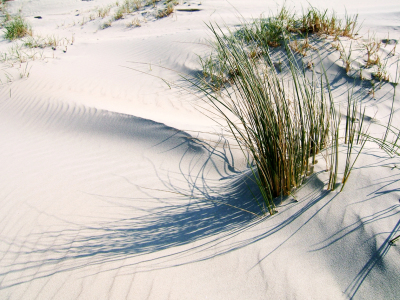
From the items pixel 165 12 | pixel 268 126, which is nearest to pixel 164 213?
pixel 268 126

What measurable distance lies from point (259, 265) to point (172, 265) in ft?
1.88

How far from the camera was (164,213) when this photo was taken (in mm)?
2381

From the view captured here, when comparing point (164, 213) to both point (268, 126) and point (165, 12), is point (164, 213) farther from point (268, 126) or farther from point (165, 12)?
point (165, 12)

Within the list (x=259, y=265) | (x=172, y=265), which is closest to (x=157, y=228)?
(x=172, y=265)

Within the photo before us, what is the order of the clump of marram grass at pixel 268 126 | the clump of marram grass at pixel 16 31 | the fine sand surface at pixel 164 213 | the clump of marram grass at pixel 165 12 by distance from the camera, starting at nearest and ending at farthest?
the fine sand surface at pixel 164 213, the clump of marram grass at pixel 268 126, the clump of marram grass at pixel 16 31, the clump of marram grass at pixel 165 12

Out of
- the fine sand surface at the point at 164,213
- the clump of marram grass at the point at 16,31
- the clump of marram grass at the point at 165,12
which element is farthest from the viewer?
the clump of marram grass at the point at 165,12

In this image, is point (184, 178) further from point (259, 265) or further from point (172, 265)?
point (259, 265)

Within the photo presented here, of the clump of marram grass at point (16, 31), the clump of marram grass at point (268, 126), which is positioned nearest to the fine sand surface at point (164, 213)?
the clump of marram grass at point (268, 126)

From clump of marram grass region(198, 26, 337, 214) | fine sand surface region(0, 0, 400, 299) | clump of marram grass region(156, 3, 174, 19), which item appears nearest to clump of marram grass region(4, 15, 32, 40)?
clump of marram grass region(156, 3, 174, 19)

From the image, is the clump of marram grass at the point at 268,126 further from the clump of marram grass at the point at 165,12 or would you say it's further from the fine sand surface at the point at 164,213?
the clump of marram grass at the point at 165,12

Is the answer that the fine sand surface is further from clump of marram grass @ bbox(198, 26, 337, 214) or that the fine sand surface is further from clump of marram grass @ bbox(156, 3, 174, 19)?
clump of marram grass @ bbox(156, 3, 174, 19)

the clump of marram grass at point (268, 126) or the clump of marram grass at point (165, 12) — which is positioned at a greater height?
the clump of marram grass at point (165, 12)

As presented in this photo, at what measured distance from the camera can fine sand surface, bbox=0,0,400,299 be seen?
1.62 metres

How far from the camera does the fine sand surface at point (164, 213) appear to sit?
1.62 meters
